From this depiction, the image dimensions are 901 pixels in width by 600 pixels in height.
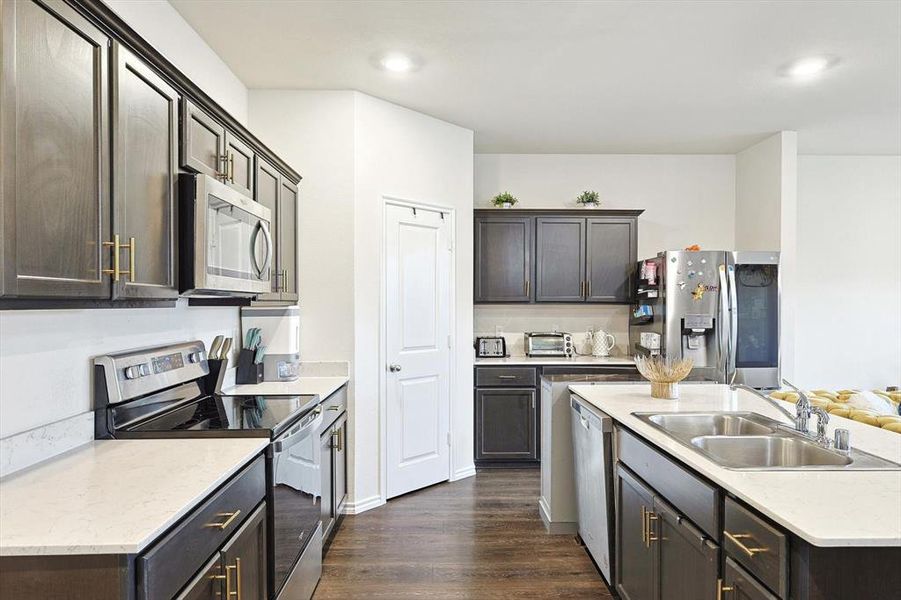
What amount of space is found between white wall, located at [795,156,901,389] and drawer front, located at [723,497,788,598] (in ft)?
15.2

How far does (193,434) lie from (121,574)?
89 centimetres

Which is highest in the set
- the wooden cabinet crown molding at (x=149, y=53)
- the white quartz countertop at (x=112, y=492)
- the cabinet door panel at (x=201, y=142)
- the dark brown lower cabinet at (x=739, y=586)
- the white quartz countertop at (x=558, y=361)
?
the wooden cabinet crown molding at (x=149, y=53)

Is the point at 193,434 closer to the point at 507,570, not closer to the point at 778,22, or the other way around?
the point at 507,570

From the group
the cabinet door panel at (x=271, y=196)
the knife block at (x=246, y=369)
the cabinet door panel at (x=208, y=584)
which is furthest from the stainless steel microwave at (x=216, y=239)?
the cabinet door panel at (x=208, y=584)

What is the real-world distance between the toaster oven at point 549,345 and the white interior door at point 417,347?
104cm

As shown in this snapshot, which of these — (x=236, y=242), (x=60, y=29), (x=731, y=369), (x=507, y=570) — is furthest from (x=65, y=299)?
(x=731, y=369)

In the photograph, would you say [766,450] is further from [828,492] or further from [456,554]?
[456,554]

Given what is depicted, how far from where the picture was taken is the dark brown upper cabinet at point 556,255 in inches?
194

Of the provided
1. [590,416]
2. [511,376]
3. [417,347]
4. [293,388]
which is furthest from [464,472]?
[590,416]

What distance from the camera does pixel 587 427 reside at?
2750 millimetres

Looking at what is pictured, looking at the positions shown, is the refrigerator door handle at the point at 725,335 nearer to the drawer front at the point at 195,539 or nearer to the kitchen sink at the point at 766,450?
the kitchen sink at the point at 766,450

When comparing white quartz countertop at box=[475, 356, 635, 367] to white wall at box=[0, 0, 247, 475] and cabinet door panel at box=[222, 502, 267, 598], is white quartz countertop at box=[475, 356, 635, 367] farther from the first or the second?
cabinet door panel at box=[222, 502, 267, 598]

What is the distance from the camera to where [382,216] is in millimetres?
3799

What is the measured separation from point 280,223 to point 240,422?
134 cm
